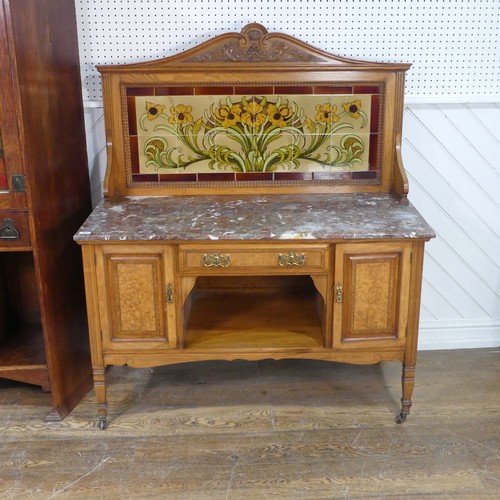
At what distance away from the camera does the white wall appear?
263 centimetres

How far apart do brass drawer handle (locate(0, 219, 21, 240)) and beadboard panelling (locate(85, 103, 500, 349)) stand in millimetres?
607

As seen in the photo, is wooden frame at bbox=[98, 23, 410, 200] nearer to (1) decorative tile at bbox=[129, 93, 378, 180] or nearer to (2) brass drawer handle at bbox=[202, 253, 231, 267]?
(1) decorative tile at bbox=[129, 93, 378, 180]

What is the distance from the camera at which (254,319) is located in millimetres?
2602

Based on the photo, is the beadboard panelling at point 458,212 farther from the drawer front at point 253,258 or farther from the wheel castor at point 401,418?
the drawer front at point 253,258

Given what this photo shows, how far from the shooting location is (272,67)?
2.58 meters

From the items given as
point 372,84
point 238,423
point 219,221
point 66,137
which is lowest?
point 238,423

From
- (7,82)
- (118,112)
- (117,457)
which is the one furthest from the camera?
(118,112)

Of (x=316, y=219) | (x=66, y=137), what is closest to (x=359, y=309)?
(x=316, y=219)

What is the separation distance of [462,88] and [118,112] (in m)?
1.55

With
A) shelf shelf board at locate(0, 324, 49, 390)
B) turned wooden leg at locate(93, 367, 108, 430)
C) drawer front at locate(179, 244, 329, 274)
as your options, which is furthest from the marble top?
shelf shelf board at locate(0, 324, 49, 390)

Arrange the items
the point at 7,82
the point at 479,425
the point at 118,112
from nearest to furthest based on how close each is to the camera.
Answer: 1. the point at 7,82
2. the point at 479,425
3. the point at 118,112

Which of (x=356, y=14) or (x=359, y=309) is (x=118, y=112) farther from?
(x=359, y=309)

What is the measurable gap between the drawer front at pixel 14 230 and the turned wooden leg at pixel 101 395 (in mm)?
572

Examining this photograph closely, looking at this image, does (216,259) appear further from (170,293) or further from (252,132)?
(252,132)
